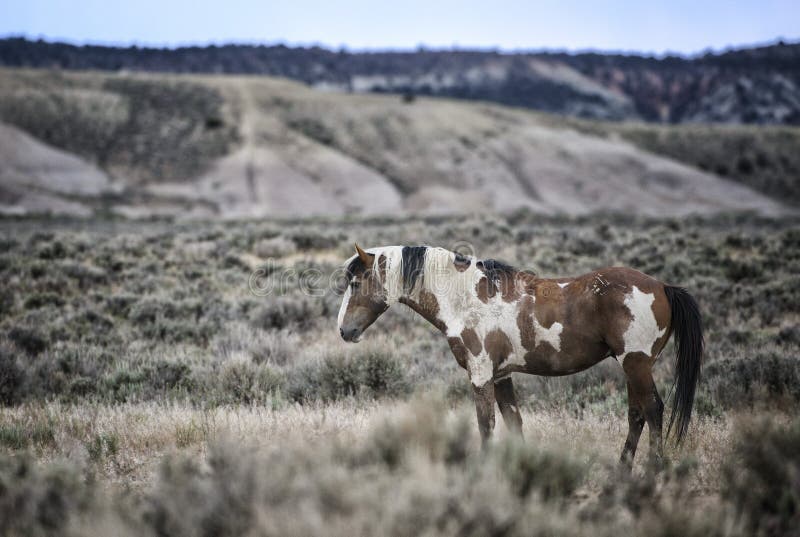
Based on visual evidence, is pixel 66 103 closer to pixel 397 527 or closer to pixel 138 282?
pixel 138 282

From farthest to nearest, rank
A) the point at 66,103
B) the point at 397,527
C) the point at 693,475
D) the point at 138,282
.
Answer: the point at 66,103, the point at 138,282, the point at 693,475, the point at 397,527

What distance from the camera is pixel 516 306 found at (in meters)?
4.54

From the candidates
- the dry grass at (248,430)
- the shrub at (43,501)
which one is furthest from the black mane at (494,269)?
the shrub at (43,501)

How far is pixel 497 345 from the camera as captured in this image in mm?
4465

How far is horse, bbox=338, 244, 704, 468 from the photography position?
430 cm

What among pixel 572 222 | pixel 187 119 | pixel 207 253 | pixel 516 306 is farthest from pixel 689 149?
pixel 516 306

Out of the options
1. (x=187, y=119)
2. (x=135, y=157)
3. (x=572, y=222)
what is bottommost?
(x=572, y=222)

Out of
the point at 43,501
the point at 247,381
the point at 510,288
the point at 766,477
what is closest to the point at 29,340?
the point at 247,381

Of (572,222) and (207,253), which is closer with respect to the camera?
(207,253)

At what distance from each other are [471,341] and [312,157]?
6201 centimetres

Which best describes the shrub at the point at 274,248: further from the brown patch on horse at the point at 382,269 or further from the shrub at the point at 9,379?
the brown patch on horse at the point at 382,269

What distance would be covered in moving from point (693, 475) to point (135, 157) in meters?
64.8

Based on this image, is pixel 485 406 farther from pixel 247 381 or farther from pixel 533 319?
pixel 247 381

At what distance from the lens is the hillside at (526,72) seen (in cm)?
12019
